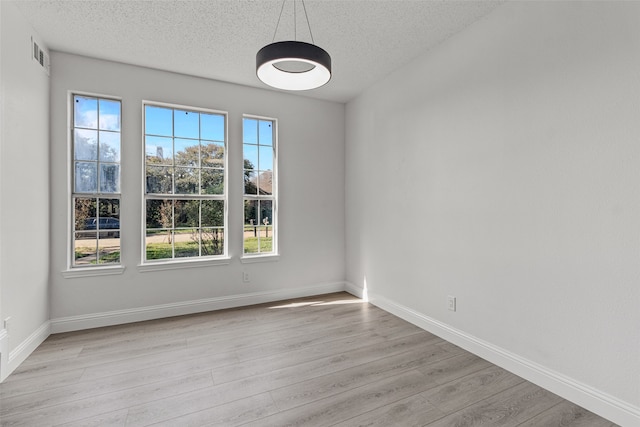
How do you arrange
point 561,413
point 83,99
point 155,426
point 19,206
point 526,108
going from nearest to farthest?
point 155,426 → point 561,413 → point 526,108 → point 19,206 → point 83,99

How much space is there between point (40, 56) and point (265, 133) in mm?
2320

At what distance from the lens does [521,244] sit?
229 cm

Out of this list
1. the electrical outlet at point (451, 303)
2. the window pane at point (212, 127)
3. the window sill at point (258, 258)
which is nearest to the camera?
the electrical outlet at point (451, 303)

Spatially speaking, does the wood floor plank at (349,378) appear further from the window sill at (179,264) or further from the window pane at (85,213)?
the window pane at (85,213)

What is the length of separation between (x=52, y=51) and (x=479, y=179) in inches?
170

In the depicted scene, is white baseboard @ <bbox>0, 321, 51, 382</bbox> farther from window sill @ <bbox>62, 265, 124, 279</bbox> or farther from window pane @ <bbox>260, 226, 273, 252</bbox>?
window pane @ <bbox>260, 226, 273, 252</bbox>

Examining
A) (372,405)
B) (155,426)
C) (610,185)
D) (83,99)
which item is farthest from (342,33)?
(155,426)

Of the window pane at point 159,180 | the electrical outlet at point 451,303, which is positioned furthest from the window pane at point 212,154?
the electrical outlet at point 451,303

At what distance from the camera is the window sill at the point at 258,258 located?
3.93 m

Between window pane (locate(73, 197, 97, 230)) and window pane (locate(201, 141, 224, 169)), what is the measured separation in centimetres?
126

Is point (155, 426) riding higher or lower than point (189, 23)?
lower

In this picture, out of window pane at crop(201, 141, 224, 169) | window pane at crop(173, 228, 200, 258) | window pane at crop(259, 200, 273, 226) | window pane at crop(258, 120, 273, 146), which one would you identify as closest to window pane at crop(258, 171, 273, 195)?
window pane at crop(259, 200, 273, 226)

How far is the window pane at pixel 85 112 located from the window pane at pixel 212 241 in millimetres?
1657

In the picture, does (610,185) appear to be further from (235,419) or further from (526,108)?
(235,419)
